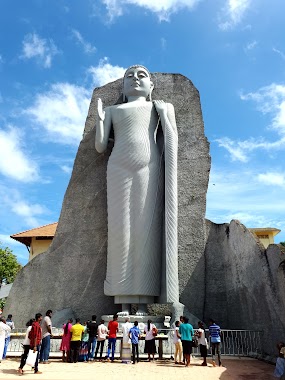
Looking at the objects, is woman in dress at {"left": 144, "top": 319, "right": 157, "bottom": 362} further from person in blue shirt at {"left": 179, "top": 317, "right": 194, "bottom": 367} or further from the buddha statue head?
the buddha statue head

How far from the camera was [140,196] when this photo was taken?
33.6ft

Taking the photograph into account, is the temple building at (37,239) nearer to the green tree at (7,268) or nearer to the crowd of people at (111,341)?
the green tree at (7,268)

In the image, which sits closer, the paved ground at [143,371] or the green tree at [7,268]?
the paved ground at [143,371]

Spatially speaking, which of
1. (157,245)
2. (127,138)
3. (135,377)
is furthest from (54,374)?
(127,138)

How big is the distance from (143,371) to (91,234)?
5541 mm

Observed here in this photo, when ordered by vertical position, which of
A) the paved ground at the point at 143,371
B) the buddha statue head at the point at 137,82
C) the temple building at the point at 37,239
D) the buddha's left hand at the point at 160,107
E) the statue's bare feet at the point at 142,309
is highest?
the buddha statue head at the point at 137,82

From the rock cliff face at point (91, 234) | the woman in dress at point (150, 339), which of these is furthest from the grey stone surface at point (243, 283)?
the woman in dress at point (150, 339)

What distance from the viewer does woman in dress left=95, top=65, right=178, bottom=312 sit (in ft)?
31.8

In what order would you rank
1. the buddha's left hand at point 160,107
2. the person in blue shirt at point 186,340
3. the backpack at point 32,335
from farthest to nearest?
the buddha's left hand at point 160,107 → the person in blue shirt at point 186,340 → the backpack at point 32,335

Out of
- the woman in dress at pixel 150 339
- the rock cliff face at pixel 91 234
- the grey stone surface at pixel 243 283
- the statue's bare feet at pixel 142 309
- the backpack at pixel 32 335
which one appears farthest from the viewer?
the rock cliff face at pixel 91 234

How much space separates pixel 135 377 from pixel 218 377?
1.29m

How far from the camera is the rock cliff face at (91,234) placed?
424 inches

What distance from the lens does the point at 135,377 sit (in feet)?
19.0

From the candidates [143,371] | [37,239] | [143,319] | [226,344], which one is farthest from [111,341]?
[37,239]
